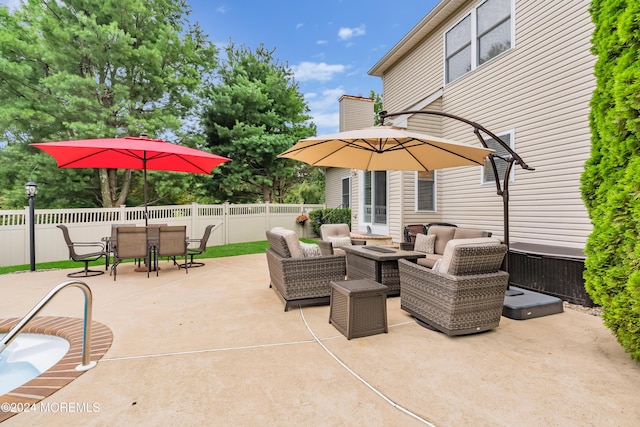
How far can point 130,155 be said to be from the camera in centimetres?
657

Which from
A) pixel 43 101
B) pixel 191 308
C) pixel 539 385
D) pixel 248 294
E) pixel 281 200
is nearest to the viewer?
pixel 539 385

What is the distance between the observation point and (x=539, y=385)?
90.0 inches

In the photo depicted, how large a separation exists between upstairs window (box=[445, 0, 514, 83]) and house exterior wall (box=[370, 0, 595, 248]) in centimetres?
20

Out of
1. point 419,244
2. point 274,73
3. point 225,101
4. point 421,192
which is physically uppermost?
point 274,73

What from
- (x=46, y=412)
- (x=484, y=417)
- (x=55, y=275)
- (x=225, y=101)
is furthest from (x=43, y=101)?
(x=484, y=417)

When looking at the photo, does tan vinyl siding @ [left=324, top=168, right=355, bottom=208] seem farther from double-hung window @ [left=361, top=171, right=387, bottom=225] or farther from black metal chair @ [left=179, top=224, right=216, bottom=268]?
black metal chair @ [left=179, top=224, right=216, bottom=268]

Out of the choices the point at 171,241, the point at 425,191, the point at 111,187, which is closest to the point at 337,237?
the point at 425,191

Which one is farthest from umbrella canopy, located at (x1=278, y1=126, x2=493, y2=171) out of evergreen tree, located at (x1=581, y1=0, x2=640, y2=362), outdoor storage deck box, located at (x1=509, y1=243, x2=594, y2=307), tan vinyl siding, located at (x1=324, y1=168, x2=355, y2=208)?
tan vinyl siding, located at (x1=324, y1=168, x2=355, y2=208)

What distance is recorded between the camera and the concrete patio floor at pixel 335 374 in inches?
77.1

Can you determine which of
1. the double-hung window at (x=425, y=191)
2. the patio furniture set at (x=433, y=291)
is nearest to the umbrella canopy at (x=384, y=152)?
the patio furniture set at (x=433, y=291)

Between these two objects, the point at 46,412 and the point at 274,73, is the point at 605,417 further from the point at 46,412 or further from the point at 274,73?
the point at 274,73

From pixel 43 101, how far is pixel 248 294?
11.1 m

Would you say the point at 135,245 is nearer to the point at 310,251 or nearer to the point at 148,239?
the point at 148,239

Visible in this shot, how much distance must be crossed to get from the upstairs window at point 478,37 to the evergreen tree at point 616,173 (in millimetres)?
4545
